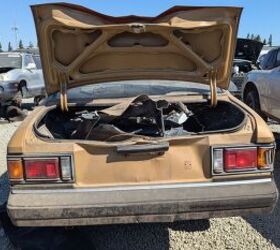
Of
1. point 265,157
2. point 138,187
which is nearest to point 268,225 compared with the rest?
point 265,157

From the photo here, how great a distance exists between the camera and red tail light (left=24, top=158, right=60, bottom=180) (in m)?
3.10

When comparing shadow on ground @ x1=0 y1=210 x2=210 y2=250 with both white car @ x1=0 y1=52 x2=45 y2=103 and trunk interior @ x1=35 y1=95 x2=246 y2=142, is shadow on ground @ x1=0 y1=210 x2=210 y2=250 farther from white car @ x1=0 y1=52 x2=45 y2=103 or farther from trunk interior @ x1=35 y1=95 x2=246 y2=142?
white car @ x1=0 y1=52 x2=45 y2=103

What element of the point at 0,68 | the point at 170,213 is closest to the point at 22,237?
the point at 170,213

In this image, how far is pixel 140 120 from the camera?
3848mm

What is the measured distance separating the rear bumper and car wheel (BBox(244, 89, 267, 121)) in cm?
473

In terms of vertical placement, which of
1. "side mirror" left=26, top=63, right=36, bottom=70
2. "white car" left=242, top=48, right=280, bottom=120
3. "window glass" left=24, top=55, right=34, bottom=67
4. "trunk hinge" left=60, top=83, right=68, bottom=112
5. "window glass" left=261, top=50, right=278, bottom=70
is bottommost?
"side mirror" left=26, top=63, right=36, bottom=70

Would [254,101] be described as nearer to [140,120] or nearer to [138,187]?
[140,120]

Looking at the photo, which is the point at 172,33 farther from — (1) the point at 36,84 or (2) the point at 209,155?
(1) the point at 36,84

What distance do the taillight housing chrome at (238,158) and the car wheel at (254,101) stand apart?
454 cm

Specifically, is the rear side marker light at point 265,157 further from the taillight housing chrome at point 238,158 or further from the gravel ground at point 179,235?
the gravel ground at point 179,235

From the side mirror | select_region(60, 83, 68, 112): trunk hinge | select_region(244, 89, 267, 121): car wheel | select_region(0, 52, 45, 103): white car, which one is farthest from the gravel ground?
the side mirror

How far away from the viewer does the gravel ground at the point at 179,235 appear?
365 cm

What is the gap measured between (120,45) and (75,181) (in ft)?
4.20

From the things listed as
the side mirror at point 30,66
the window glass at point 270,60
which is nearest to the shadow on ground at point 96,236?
the window glass at point 270,60
